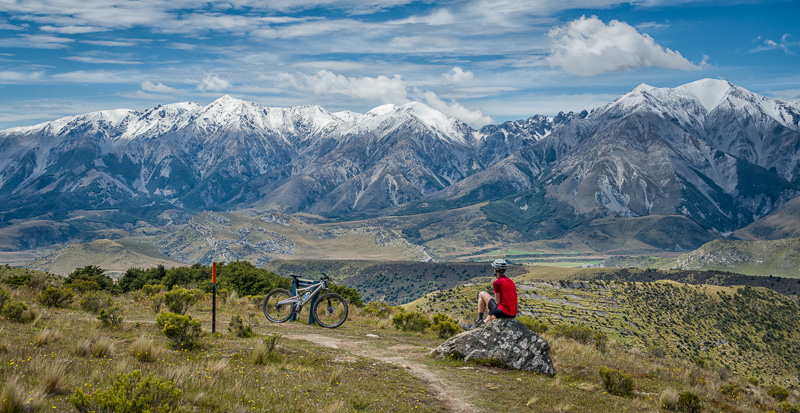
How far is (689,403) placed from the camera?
18.0 m

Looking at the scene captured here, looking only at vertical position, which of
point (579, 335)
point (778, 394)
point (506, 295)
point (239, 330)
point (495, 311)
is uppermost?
point (506, 295)

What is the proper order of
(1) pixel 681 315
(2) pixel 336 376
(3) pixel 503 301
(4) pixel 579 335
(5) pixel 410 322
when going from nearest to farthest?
1. (2) pixel 336 376
2. (3) pixel 503 301
3. (5) pixel 410 322
4. (4) pixel 579 335
5. (1) pixel 681 315

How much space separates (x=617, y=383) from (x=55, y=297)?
24500 mm

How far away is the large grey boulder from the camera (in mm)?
19781

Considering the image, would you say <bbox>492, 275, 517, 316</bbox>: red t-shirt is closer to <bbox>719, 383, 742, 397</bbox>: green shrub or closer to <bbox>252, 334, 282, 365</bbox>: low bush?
<bbox>252, 334, 282, 365</bbox>: low bush

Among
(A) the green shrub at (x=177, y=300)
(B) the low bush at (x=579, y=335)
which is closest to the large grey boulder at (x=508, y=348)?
(A) the green shrub at (x=177, y=300)

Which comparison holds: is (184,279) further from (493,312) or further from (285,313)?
(493,312)

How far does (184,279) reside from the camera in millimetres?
54625

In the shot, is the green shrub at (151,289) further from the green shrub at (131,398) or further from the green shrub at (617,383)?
the green shrub at (617,383)

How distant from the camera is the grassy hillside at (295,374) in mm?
11484

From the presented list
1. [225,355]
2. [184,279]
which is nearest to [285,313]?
[225,355]

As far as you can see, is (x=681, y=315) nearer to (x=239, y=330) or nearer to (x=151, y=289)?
(x=151, y=289)

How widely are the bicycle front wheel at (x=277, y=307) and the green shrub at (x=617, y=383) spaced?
1477 cm

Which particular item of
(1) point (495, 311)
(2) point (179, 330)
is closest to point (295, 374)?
(2) point (179, 330)
